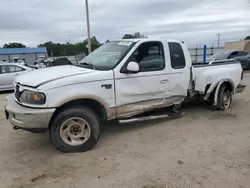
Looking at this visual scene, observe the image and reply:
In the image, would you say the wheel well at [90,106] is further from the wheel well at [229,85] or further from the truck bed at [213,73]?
the wheel well at [229,85]

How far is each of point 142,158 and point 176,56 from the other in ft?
8.43

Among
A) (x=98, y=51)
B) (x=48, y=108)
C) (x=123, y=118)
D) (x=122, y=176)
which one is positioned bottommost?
(x=122, y=176)

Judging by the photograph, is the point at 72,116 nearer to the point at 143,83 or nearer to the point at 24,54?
the point at 143,83

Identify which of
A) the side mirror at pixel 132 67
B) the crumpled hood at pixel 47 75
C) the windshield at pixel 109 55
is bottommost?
the crumpled hood at pixel 47 75

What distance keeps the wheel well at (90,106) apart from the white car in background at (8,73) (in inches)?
356

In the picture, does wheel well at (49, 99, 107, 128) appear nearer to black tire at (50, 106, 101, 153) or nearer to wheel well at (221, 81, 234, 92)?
black tire at (50, 106, 101, 153)

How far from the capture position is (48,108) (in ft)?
13.9

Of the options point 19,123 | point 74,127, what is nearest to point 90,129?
point 74,127

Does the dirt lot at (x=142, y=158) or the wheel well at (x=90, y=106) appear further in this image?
the wheel well at (x=90, y=106)

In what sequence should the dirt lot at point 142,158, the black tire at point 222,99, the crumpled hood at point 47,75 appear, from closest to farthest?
the dirt lot at point 142,158 < the crumpled hood at point 47,75 < the black tire at point 222,99

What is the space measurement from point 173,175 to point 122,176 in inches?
27.5

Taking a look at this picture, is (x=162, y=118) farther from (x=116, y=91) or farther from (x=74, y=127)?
(x=74, y=127)

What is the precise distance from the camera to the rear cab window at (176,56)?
5770 millimetres

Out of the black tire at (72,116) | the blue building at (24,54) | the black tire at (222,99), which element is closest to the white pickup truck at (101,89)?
the black tire at (72,116)
